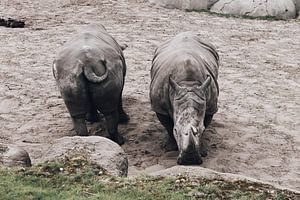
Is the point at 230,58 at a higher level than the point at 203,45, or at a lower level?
lower

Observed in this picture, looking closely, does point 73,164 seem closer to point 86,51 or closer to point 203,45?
point 86,51

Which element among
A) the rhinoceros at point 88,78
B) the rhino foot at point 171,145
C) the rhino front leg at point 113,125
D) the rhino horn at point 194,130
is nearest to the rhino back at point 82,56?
the rhinoceros at point 88,78

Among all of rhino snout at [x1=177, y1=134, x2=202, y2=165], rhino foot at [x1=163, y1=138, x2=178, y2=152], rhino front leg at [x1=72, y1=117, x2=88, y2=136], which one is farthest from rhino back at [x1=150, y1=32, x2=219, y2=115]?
rhino front leg at [x1=72, y1=117, x2=88, y2=136]

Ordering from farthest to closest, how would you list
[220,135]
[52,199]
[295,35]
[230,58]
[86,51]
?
[295,35], [230,58], [220,135], [86,51], [52,199]

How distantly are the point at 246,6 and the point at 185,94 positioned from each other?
965 cm

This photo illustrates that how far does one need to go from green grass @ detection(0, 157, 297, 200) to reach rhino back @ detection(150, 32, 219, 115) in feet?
7.55

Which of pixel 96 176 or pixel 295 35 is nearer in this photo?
pixel 96 176

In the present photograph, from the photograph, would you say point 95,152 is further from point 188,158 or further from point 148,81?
point 148,81

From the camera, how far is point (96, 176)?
5660 mm

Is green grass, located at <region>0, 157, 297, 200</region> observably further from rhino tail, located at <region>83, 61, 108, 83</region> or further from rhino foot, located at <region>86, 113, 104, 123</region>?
rhino foot, located at <region>86, 113, 104, 123</region>

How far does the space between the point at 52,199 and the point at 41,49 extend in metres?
8.13

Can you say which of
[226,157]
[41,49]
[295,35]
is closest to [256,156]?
[226,157]

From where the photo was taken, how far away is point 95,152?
6.18 meters

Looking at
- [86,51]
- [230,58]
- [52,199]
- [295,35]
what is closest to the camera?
[52,199]
